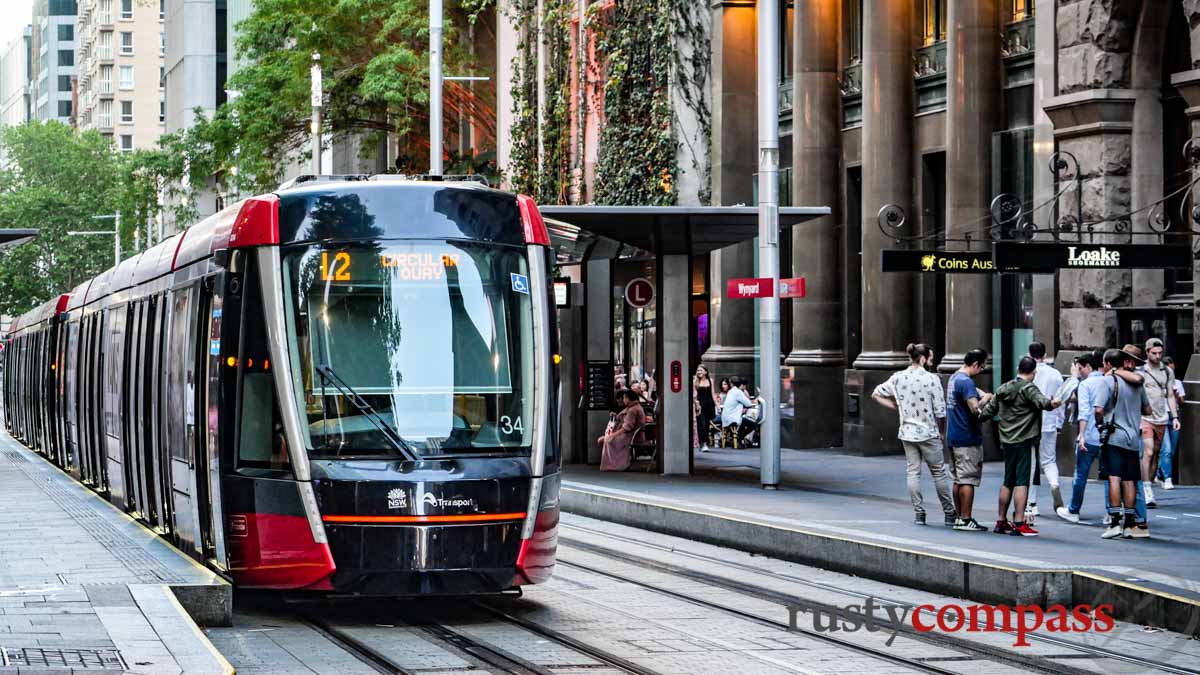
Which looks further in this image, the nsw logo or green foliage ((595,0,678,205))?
green foliage ((595,0,678,205))

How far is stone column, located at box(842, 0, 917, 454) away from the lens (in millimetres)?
30781

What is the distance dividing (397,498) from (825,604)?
3.53 m

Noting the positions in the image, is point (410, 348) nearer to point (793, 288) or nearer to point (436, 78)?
point (793, 288)

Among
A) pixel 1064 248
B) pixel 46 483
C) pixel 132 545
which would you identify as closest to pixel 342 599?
pixel 132 545

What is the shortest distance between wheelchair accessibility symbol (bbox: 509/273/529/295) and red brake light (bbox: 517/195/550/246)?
0.92ft

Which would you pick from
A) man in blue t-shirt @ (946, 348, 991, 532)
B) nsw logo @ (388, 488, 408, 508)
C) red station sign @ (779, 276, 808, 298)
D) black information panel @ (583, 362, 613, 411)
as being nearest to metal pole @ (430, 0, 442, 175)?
black information panel @ (583, 362, 613, 411)

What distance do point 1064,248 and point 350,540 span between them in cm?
1035

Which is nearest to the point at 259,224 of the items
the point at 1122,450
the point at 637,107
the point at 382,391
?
the point at 382,391

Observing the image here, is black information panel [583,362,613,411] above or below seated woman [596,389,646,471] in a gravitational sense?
above

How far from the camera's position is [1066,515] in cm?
1894

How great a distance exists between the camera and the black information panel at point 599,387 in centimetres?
2844

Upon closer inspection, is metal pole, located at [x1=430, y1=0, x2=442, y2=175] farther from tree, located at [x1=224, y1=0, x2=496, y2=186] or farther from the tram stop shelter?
tree, located at [x1=224, y1=0, x2=496, y2=186]

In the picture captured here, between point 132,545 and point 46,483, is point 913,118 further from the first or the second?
point 132,545

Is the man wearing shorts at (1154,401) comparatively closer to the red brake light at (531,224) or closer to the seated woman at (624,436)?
the red brake light at (531,224)
